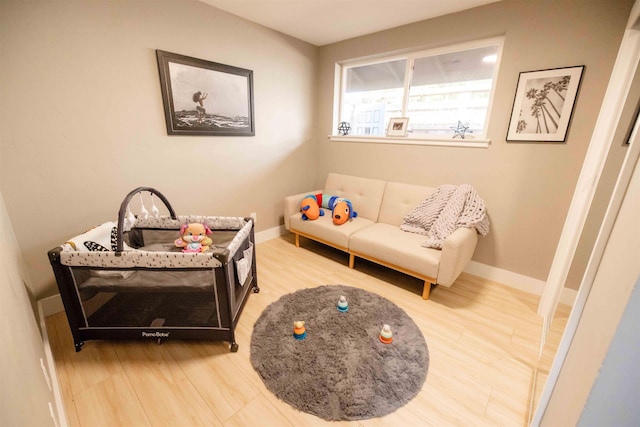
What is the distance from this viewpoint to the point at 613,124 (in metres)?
1.55

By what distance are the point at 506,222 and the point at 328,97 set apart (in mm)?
2483

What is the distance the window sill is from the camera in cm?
231

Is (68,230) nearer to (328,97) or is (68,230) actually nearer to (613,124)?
(328,97)

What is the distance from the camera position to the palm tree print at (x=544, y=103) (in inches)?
74.9

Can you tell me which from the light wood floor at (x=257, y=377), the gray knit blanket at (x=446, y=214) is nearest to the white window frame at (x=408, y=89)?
the gray knit blanket at (x=446, y=214)

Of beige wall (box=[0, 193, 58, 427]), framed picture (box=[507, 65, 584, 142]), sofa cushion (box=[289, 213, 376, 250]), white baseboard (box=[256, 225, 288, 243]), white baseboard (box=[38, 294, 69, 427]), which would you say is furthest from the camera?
white baseboard (box=[256, 225, 288, 243])

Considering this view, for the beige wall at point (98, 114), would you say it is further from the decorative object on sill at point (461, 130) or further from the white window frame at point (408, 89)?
the decorative object on sill at point (461, 130)

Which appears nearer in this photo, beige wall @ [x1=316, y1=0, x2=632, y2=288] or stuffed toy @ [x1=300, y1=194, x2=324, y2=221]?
beige wall @ [x1=316, y1=0, x2=632, y2=288]

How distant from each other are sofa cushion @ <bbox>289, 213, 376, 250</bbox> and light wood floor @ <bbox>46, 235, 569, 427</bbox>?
79 centimetres

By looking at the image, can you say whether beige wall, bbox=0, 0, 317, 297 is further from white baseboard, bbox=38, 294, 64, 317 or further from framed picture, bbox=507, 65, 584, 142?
framed picture, bbox=507, 65, 584, 142

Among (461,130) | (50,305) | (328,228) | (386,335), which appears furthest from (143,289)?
(461,130)

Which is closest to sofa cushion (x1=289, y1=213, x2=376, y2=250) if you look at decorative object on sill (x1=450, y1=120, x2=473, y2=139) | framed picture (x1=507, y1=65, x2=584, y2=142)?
decorative object on sill (x1=450, y1=120, x2=473, y2=139)

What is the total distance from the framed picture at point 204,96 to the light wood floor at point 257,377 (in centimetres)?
166

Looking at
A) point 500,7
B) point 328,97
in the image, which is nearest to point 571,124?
point 500,7
